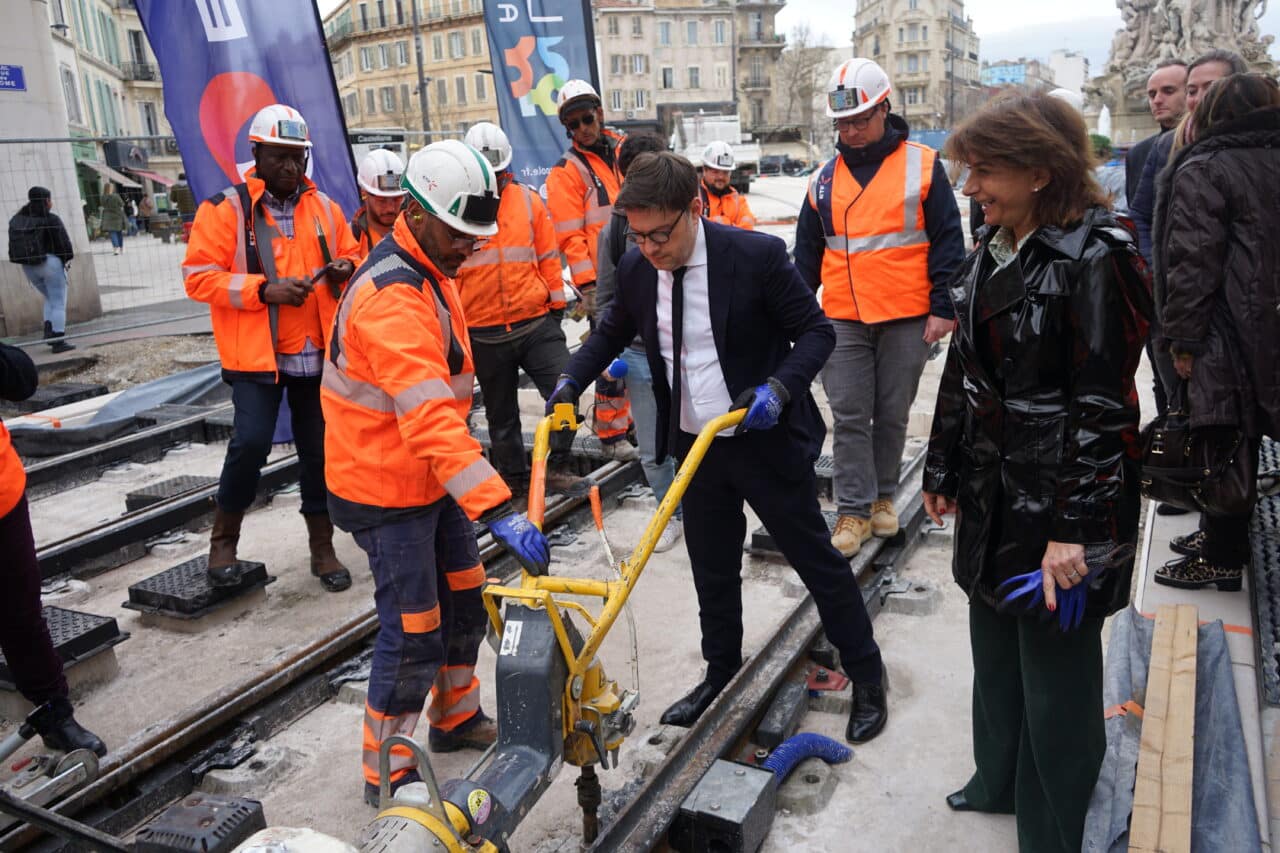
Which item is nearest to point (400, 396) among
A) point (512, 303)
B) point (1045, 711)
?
point (1045, 711)

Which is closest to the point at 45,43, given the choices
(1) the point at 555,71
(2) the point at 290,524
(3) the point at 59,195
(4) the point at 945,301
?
(3) the point at 59,195

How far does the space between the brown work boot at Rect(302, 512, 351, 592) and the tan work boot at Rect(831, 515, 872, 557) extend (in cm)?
247

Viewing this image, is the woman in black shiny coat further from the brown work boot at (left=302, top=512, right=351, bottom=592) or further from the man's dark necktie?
the brown work boot at (left=302, top=512, right=351, bottom=592)

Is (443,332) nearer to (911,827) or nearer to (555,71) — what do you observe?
(911,827)

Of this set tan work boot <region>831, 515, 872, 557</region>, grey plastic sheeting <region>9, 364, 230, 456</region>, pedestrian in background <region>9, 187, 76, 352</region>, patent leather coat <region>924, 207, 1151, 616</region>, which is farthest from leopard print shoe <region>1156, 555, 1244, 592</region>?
pedestrian in background <region>9, 187, 76, 352</region>

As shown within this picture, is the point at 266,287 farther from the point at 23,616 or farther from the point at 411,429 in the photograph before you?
the point at 411,429

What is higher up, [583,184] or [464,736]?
[583,184]

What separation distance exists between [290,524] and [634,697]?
3.90 metres

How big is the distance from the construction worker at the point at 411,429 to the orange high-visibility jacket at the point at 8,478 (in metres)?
1.08

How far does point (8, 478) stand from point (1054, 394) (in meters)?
3.22

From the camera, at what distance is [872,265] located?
488cm

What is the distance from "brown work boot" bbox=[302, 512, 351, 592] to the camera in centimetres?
519

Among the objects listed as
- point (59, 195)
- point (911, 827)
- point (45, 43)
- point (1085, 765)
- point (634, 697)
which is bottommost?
point (911, 827)

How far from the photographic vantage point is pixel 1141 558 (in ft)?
16.7
